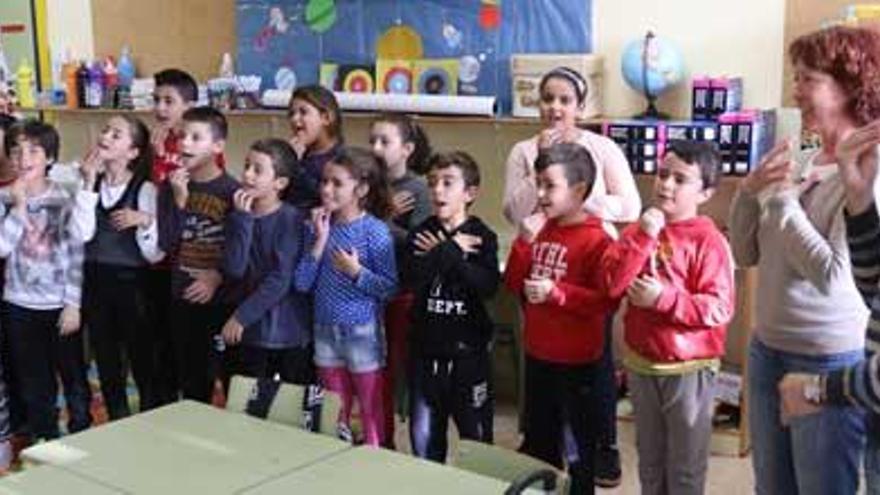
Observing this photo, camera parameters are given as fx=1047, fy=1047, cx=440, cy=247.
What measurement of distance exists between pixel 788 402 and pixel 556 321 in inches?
45.4

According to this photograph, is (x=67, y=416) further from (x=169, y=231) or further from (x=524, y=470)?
(x=524, y=470)

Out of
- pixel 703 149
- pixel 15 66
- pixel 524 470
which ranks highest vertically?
pixel 15 66

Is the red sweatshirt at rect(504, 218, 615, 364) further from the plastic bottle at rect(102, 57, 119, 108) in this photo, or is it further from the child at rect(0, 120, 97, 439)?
the plastic bottle at rect(102, 57, 119, 108)

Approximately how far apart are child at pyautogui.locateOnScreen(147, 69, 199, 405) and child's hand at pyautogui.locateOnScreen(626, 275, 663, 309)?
1724 millimetres

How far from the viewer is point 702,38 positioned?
155 inches

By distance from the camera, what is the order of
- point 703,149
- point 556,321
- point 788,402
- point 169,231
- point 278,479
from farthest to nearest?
point 169,231 < point 556,321 < point 703,149 < point 278,479 < point 788,402

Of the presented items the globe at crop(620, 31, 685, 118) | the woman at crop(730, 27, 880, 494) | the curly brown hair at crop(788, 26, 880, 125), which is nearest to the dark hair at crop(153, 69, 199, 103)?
the globe at crop(620, 31, 685, 118)

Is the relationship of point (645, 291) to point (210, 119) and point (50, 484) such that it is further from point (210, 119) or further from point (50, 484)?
point (210, 119)

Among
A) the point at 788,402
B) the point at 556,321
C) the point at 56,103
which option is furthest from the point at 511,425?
the point at 56,103

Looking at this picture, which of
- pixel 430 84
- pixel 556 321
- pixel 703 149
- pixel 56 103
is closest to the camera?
pixel 703 149

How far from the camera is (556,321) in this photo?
2.87m

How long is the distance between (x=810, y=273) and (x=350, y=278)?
1494 mm

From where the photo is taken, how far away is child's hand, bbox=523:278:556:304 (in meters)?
2.74

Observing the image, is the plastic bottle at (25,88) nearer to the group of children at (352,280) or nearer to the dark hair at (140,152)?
the group of children at (352,280)
